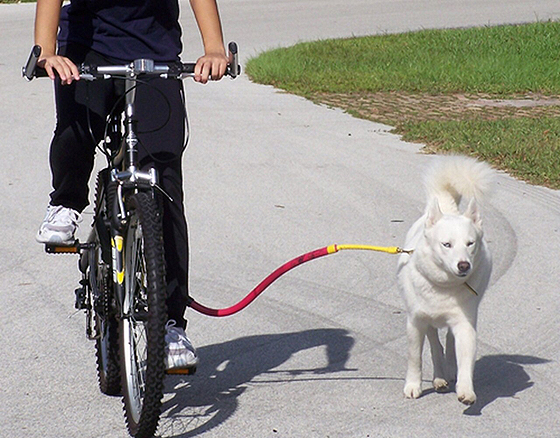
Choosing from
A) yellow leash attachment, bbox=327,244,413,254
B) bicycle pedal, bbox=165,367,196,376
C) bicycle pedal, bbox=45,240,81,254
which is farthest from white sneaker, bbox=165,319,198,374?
yellow leash attachment, bbox=327,244,413,254

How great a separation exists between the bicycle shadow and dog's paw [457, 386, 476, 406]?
2.43ft

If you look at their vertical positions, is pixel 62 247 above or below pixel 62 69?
below

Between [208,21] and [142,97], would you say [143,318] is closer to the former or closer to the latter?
[142,97]

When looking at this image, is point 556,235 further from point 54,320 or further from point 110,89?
point 110,89

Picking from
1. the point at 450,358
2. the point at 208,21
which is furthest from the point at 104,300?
the point at 450,358

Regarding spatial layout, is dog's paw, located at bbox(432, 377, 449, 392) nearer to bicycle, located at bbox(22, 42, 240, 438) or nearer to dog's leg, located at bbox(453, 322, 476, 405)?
dog's leg, located at bbox(453, 322, 476, 405)

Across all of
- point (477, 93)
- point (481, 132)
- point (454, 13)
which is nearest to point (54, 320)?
point (481, 132)

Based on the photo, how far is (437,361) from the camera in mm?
4363

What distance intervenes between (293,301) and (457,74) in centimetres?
862

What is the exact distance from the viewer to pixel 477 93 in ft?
41.7

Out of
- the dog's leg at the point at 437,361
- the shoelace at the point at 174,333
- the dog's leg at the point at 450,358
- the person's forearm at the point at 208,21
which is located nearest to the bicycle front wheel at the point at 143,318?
the shoelace at the point at 174,333

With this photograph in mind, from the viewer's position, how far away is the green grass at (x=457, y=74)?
912 centimetres

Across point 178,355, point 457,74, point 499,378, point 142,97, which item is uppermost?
point 142,97

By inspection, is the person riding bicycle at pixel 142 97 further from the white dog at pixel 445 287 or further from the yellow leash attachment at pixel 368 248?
the white dog at pixel 445 287
